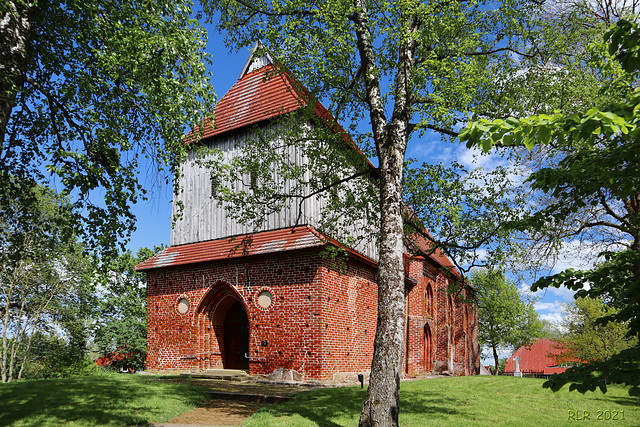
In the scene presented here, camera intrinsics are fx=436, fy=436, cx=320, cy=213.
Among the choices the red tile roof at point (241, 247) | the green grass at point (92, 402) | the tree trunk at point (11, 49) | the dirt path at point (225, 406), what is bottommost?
the dirt path at point (225, 406)

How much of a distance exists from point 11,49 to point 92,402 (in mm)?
7135

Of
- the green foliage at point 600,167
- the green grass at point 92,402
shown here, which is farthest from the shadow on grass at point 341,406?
the green foliage at point 600,167

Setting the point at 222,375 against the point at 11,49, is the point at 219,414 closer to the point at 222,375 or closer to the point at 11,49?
the point at 222,375

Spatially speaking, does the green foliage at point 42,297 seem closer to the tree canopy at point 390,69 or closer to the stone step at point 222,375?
the stone step at point 222,375

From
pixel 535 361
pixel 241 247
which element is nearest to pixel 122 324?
pixel 241 247

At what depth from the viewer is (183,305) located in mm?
16953

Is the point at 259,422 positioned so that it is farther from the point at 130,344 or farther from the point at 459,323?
the point at 459,323

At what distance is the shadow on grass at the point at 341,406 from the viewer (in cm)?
866

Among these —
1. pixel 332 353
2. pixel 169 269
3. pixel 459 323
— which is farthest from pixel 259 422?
pixel 459 323

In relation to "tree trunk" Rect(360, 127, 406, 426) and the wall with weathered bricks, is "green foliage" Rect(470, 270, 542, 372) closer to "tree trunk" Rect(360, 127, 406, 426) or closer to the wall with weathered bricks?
the wall with weathered bricks

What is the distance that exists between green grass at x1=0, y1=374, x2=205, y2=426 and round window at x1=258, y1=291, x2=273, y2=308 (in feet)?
12.3

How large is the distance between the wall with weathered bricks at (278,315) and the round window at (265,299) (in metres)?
0.11

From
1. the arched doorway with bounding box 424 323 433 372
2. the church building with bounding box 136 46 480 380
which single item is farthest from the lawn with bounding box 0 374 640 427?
the arched doorway with bounding box 424 323 433 372

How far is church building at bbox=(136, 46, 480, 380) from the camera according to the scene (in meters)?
14.1
